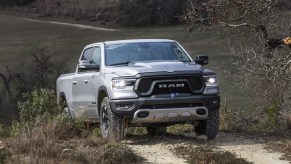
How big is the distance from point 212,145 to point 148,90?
1.39m

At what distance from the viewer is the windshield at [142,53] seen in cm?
1226

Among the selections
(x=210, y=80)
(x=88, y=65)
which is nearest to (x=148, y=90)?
(x=210, y=80)

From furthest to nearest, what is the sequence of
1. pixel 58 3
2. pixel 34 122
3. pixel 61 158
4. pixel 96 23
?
pixel 58 3 → pixel 96 23 → pixel 34 122 → pixel 61 158

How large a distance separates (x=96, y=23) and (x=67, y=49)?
2172 centimetres

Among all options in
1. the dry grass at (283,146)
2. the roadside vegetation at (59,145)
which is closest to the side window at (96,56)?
the roadside vegetation at (59,145)

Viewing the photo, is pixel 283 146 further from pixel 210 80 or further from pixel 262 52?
pixel 262 52

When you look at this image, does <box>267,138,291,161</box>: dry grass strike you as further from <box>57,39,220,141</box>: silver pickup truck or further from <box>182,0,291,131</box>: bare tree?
<box>182,0,291,131</box>: bare tree

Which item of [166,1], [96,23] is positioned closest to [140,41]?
[166,1]

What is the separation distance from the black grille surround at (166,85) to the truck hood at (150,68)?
0.15 metres

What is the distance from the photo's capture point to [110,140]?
1105 cm

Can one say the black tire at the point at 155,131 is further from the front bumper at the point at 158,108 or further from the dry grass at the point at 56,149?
the front bumper at the point at 158,108

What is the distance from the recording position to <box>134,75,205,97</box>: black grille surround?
11.1m

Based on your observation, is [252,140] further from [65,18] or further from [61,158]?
[65,18]

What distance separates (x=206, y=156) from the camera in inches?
387
